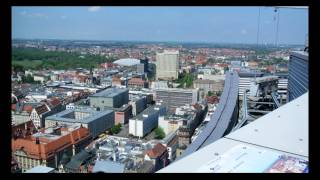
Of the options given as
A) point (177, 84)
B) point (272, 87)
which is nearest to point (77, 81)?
point (177, 84)

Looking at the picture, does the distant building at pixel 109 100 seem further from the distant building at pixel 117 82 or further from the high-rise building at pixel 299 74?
the high-rise building at pixel 299 74

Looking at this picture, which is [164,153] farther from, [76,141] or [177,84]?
[177,84]

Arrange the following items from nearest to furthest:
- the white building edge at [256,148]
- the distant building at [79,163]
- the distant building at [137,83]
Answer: the white building edge at [256,148], the distant building at [79,163], the distant building at [137,83]

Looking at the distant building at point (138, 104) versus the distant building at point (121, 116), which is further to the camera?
the distant building at point (138, 104)

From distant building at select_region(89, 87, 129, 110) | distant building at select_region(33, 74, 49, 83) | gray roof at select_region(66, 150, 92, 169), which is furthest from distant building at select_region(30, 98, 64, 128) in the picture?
gray roof at select_region(66, 150, 92, 169)

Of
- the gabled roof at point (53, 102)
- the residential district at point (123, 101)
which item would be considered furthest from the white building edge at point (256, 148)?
the gabled roof at point (53, 102)

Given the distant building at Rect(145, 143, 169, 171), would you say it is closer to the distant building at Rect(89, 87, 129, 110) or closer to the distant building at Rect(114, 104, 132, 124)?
the distant building at Rect(114, 104, 132, 124)
